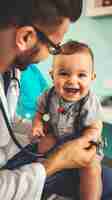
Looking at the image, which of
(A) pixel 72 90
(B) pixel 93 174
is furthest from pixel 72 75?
(B) pixel 93 174

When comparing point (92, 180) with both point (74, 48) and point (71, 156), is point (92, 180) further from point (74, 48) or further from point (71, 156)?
point (74, 48)

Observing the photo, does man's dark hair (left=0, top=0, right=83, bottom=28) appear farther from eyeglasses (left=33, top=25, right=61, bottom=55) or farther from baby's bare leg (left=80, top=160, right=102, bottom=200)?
baby's bare leg (left=80, top=160, right=102, bottom=200)

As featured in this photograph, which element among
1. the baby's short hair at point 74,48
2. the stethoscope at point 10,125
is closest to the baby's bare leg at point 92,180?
the stethoscope at point 10,125

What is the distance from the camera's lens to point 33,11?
0.89m

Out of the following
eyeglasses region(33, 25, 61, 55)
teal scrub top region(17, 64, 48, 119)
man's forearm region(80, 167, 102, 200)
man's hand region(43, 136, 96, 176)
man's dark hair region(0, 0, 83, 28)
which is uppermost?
man's dark hair region(0, 0, 83, 28)

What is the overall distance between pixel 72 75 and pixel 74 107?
83 mm

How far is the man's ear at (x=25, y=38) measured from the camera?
92 centimetres

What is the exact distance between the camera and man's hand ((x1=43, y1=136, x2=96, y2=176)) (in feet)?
3.31

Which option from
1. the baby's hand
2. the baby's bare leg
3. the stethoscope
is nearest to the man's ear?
the stethoscope

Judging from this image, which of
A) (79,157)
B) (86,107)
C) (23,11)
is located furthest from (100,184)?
(23,11)

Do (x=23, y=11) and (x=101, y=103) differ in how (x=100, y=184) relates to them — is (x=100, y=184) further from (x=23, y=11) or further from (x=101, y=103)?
(x=23, y=11)

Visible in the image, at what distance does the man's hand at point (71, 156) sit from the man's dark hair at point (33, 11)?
0.31 metres

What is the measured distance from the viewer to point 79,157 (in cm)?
101

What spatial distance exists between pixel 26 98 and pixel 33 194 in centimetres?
25
